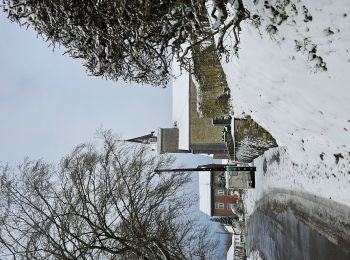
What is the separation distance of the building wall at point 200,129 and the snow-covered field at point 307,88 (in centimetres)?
1203

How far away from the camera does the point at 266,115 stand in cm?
1166

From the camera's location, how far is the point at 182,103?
28.7 meters

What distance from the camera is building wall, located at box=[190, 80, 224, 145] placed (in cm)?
2509

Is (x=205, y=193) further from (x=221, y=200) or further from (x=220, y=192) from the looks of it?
(x=221, y=200)

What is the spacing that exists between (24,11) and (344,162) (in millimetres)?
9492

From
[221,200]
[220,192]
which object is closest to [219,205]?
[221,200]

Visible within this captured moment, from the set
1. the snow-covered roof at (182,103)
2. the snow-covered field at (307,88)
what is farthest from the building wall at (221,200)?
the snow-covered field at (307,88)

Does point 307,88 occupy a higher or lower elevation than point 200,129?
lower

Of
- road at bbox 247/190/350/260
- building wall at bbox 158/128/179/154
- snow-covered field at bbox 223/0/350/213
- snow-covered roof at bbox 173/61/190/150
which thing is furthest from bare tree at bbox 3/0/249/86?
Answer: building wall at bbox 158/128/179/154

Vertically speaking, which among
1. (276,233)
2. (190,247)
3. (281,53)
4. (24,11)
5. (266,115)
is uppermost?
(24,11)

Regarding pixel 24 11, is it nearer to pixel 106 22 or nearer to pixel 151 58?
pixel 106 22

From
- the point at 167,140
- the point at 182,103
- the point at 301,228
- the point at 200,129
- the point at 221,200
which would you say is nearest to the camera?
the point at 301,228

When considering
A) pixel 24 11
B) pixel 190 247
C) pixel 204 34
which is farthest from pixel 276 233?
pixel 24 11

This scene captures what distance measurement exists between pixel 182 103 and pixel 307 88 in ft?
66.8
